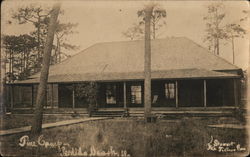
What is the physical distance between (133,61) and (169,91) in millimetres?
3182

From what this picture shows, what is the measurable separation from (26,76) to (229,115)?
1419 cm

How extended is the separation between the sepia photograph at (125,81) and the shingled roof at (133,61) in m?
0.07

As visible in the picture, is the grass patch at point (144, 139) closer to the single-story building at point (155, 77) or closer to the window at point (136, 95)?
the single-story building at point (155, 77)

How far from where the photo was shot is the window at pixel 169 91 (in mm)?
18578

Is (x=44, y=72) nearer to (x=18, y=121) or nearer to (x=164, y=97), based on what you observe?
(x=18, y=121)

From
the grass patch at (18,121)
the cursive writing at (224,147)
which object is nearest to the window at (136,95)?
the grass patch at (18,121)

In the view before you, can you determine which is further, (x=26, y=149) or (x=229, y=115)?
(x=229, y=115)

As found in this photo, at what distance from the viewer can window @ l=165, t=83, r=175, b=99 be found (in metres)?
18.6

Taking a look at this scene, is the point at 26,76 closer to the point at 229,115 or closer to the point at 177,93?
the point at 177,93

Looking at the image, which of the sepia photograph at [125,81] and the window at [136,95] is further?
the window at [136,95]

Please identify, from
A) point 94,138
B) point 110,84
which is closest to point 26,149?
point 94,138

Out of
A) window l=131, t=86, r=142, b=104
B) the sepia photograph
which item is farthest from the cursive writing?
window l=131, t=86, r=142, b=104

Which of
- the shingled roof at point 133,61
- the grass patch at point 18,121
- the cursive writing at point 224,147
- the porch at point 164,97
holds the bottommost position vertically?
the cursive writing at point 224,147

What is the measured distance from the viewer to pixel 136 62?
19812mm
